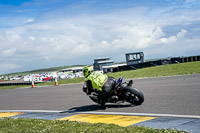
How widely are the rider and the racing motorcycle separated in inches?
5.0

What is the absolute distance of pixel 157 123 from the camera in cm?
601

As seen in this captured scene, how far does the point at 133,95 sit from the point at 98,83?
1.13 metres

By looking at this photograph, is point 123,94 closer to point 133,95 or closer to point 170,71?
point 133,95

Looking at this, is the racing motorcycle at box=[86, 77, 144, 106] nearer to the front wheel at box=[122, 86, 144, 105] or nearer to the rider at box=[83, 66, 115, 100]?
the front wheel at box=[122, 86, 144, 105]

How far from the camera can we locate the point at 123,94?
8.77 m

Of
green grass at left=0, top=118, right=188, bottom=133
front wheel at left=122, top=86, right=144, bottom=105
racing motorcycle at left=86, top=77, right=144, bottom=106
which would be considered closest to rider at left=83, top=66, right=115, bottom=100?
racing motorcycle at left=86, top=77, right=144, bottom=106

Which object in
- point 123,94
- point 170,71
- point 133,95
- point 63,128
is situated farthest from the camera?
point 170,71

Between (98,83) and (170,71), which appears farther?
(170,71)

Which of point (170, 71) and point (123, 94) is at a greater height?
point (170, 71)

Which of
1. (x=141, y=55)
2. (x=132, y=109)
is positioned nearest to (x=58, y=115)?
(x=132, y=109)

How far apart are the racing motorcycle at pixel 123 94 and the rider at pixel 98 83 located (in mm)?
126

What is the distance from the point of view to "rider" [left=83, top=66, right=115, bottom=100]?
8828 millimetres

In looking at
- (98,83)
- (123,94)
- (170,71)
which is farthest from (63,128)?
(170,71)

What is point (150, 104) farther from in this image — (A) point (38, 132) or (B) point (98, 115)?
(A) point (38, 132)
